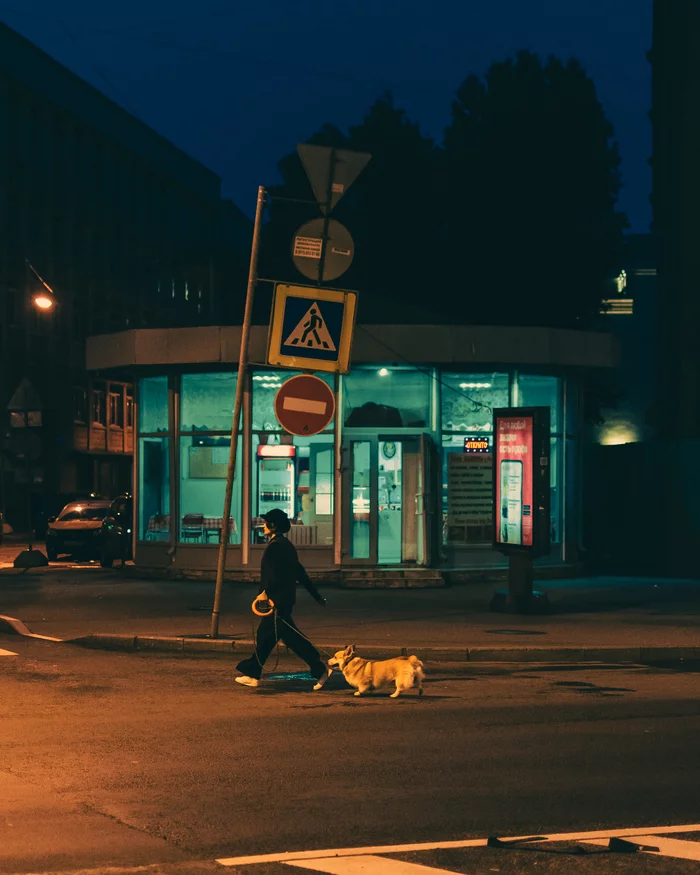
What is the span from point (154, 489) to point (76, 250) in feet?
119

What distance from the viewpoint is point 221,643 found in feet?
49.5

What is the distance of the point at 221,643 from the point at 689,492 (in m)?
11.9

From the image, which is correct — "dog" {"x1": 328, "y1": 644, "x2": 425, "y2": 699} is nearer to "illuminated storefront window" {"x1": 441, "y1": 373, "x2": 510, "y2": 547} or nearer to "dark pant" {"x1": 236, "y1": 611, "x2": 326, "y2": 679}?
"dark pant" {"x1": 236, "y1": 611, "x2": 326, "y2": 679}

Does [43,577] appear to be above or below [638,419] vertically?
below

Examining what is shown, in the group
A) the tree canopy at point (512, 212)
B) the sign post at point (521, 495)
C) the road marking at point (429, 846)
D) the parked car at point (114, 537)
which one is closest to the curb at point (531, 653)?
the sign post at point (521, 495)

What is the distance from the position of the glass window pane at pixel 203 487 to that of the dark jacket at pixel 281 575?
10939 mm

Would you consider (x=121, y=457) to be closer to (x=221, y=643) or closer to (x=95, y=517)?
(x=95, y=517)

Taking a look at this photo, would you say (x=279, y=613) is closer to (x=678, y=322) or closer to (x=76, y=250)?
(x=678, y=322)

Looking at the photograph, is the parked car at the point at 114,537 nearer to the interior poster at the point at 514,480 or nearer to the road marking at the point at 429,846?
the interior poster at the point at 514,480

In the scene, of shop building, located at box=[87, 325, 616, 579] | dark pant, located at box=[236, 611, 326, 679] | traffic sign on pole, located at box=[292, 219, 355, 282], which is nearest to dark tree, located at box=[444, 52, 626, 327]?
shop building, located at box=[87, 325, 616, 579]

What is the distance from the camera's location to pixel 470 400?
943 inches

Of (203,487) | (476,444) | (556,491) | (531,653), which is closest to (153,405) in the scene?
(203,487)

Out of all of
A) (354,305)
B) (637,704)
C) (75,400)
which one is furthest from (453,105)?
(637,704)

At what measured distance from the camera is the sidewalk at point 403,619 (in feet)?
48.0
